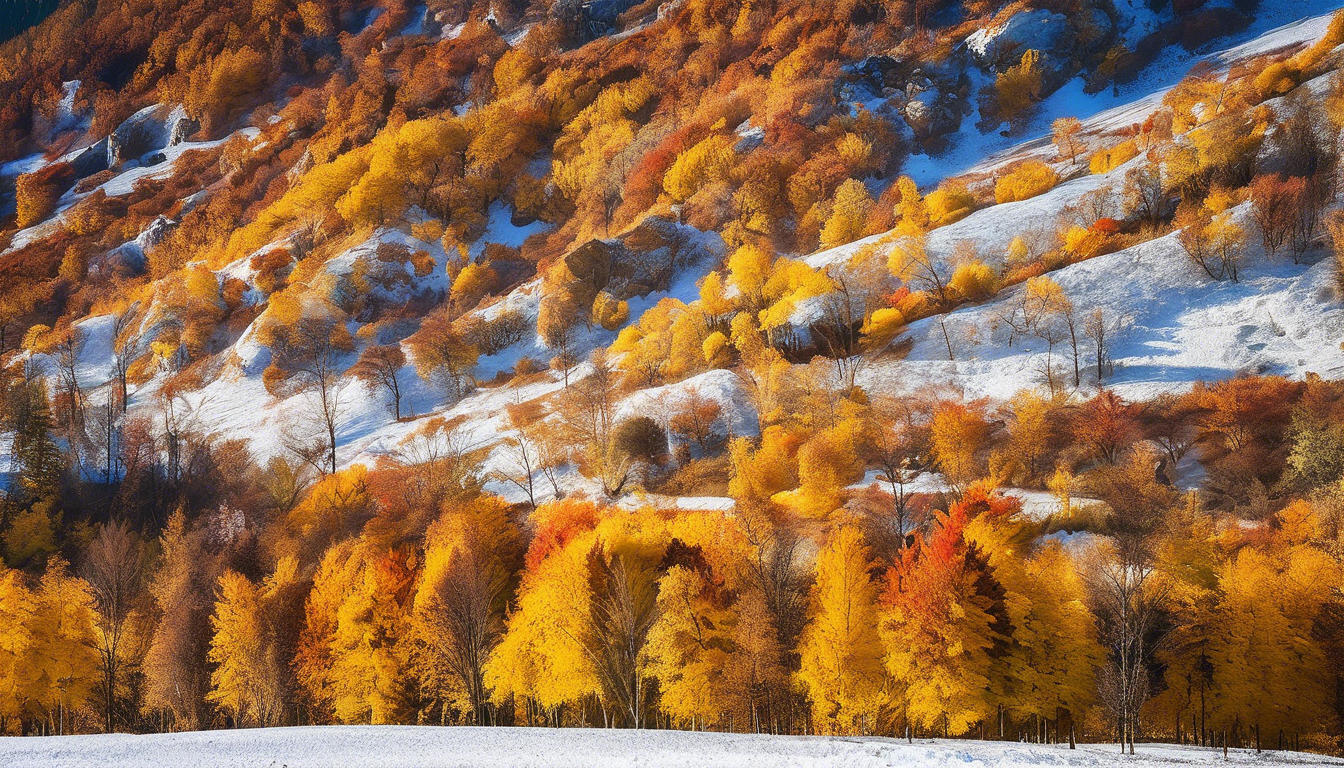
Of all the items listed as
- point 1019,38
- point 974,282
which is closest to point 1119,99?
point 1019,38

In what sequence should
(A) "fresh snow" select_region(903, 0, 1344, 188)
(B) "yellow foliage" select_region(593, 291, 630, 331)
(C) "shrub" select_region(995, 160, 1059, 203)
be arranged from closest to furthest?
(C) "shrub" select_region(995, 160, 1059, 203)
(B) "yellow foliage" select_region(593, 291, 630, 331)
(A) "fresh snow" select_region(903, 0, 1344, 188)

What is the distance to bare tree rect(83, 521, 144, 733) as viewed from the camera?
3734 cm

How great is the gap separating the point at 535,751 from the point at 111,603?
1177 inches

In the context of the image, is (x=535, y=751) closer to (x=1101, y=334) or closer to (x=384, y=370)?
(x=1101, y=334)

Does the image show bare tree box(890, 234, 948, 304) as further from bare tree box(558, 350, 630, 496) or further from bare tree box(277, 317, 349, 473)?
bare tree box(277, 317, 349, 473)

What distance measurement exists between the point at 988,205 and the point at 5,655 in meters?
87.6

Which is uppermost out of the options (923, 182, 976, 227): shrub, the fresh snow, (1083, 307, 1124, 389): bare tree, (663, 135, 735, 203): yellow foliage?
the fresh snow

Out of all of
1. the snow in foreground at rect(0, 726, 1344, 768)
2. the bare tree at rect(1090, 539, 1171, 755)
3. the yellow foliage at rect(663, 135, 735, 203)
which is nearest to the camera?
the snow in foreground at rect(0, 726, 1344, 768)

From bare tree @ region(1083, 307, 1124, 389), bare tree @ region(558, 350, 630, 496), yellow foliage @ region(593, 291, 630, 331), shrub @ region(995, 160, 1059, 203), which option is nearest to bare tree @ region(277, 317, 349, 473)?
bare tree @ region(558, 350, 630, 496)

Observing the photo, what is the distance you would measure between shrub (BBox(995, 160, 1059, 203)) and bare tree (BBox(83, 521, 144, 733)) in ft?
273

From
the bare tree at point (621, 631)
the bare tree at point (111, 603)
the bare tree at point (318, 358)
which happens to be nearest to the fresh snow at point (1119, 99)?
the bare tree at point (318, 358)

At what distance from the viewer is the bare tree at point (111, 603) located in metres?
37.3

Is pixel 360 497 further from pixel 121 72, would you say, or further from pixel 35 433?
pixel 121 72

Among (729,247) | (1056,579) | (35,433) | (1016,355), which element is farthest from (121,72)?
(1056,579)
